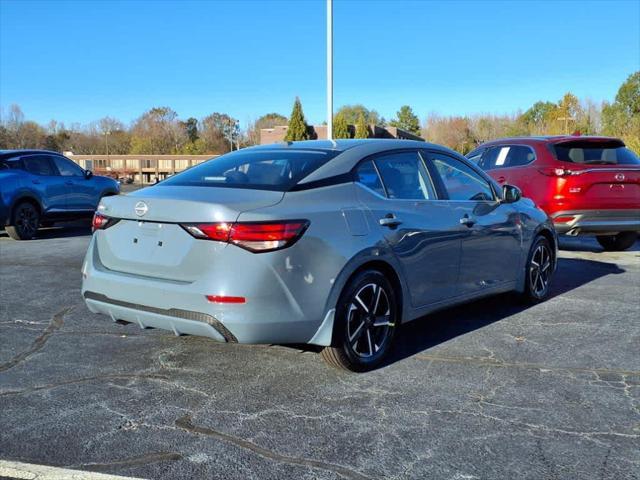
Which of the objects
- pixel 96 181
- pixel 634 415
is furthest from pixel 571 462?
pixel 96 181

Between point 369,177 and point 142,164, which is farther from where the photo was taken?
point 142,164

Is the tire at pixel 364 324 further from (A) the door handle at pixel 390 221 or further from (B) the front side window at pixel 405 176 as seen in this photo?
(B) the front side window at pixel 405 176

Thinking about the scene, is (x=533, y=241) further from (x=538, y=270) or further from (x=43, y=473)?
(x=43, y=473)

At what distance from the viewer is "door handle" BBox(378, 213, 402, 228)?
4.38m

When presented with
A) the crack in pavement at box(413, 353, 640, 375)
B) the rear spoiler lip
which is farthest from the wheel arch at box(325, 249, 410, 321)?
the rear spoiler lip

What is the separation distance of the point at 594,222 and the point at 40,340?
7269 millimetres

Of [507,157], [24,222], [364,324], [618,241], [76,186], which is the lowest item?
[618,241]

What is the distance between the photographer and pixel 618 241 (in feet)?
34.2

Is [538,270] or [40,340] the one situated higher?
[538,270]

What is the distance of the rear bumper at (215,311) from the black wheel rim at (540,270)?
329 cm

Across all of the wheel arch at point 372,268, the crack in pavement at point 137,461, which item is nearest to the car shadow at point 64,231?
the wheel arch at point 372,268

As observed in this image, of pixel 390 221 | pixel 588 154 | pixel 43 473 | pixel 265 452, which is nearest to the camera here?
pixel 43 473

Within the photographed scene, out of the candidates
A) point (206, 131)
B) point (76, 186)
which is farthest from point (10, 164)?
point (206, 131)

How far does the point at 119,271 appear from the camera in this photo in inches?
164
